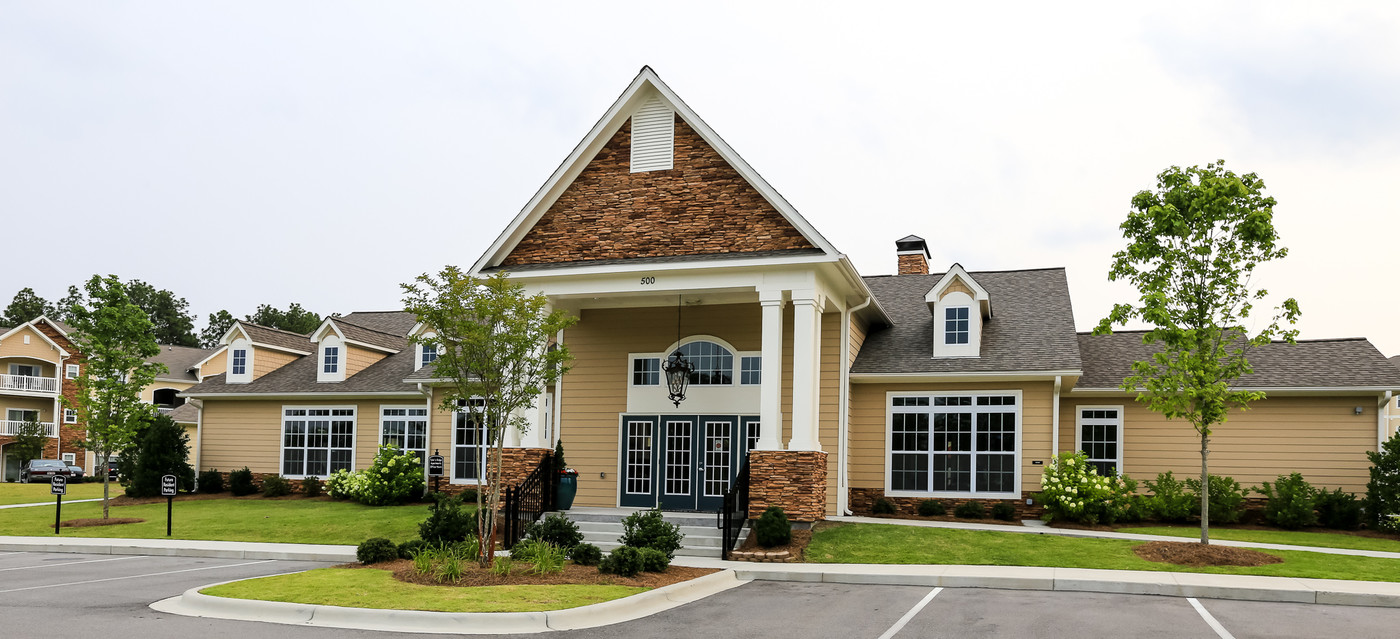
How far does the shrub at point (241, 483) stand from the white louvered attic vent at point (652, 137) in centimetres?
1534

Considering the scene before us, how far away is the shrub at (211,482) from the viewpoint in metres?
27.8

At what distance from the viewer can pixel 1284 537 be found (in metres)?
17.9

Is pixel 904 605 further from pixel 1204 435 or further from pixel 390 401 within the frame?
pixel 390 401

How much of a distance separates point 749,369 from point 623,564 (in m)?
8.05

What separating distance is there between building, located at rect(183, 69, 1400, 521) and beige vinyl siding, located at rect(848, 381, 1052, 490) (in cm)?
4

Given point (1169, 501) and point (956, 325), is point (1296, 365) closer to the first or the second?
point (1169, 501)

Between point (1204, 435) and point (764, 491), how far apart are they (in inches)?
276

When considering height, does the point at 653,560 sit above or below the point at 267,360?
below

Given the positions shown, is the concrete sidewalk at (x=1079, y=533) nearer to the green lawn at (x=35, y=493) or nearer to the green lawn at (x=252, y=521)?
the green lawn at (x=252, y=521)

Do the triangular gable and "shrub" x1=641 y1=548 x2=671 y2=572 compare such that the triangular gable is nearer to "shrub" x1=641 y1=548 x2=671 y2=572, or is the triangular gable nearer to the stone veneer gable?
the stone veneer gable

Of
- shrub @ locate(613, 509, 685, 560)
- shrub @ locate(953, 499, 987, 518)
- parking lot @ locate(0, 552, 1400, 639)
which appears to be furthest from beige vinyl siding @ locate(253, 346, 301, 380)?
shrub @ locate(953, 499, 987, 518)

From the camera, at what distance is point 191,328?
89.9m

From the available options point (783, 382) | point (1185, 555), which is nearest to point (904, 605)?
point (1185, 555)

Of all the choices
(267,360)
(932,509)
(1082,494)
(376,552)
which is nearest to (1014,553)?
(1082,494)
